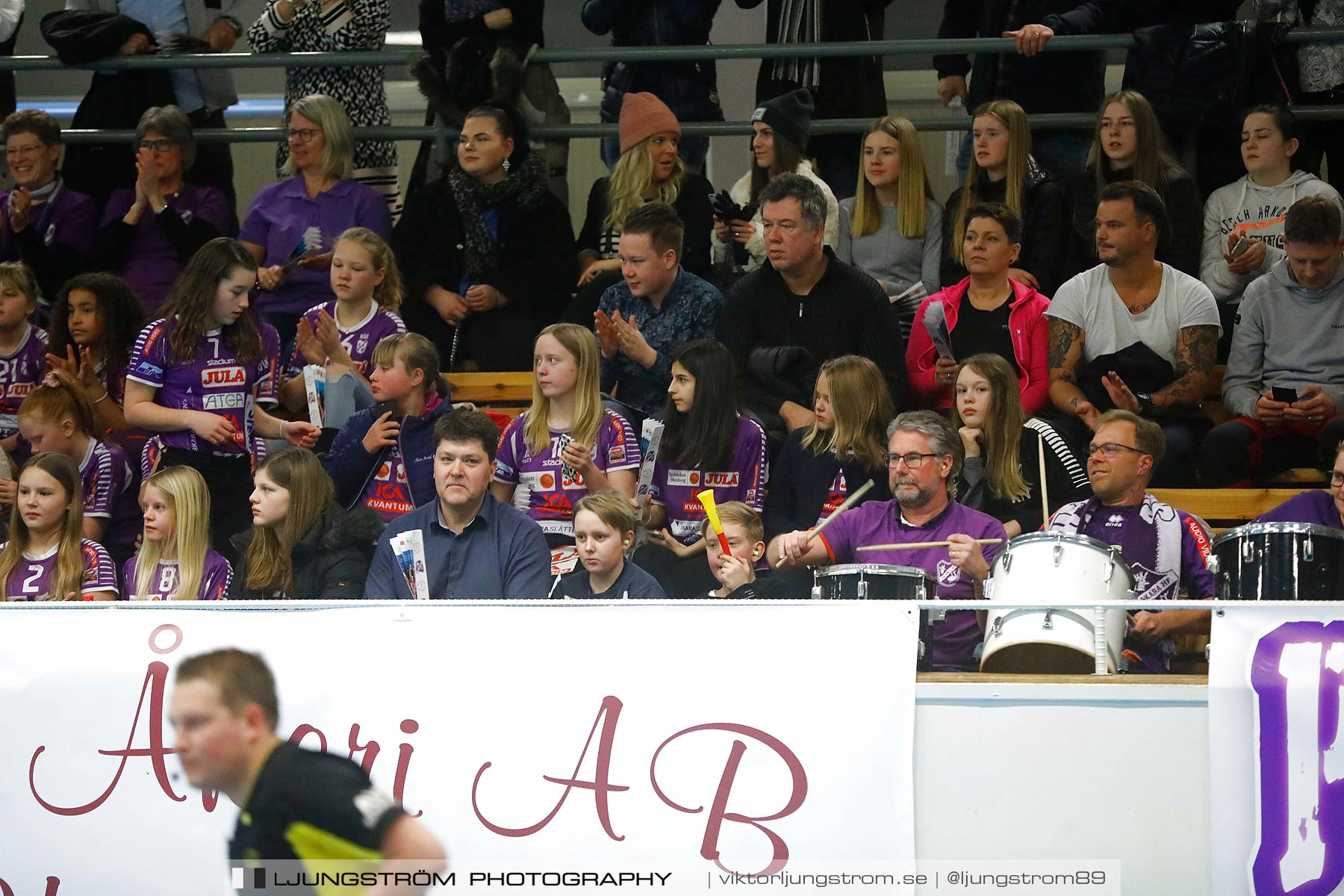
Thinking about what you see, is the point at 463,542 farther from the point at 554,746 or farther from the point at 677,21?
the point at 677,21

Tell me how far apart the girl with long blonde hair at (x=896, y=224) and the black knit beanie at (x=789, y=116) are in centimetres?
29

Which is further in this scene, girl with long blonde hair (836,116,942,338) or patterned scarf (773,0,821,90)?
patterned scarf (773,0,821,90)

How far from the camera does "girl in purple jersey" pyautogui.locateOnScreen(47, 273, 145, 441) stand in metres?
7.37

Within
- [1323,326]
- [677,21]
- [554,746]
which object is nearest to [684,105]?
[677,21]

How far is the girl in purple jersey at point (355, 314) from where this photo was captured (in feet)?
23.7

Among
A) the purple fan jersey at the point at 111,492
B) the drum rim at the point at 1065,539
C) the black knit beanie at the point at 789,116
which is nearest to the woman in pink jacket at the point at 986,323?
the black knit beanie at the point at 789,116

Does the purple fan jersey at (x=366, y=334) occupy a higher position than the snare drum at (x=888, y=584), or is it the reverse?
the purple fan jersey at (x=366, y=334)

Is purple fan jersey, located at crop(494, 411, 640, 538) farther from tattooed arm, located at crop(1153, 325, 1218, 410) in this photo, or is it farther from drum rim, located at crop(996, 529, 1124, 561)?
tattooed arm, located at crop(1153, 325, 1218, 410)

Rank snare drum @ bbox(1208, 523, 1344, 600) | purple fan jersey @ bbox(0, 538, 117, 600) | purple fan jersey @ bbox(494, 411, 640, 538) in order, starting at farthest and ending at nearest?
purple fan jersey @ bbox(494, 411, 640, 538), purple fan jersey @ bbox(0, 538, 117, 600), snare drum @ bbox(1208, 523, 1344, 600)

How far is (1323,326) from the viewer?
7.08 metres

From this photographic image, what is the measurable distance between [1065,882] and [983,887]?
0.71ft

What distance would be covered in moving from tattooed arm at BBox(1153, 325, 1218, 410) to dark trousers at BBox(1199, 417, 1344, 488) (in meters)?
0.18

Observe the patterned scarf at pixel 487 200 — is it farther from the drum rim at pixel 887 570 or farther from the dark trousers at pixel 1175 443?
the drum rim at pixel 887 570

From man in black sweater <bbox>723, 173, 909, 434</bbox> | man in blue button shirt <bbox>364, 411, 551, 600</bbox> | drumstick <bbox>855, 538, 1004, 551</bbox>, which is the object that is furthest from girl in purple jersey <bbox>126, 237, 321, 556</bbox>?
drumstick <bbox>855, 538, 1004, 551</bbox>
